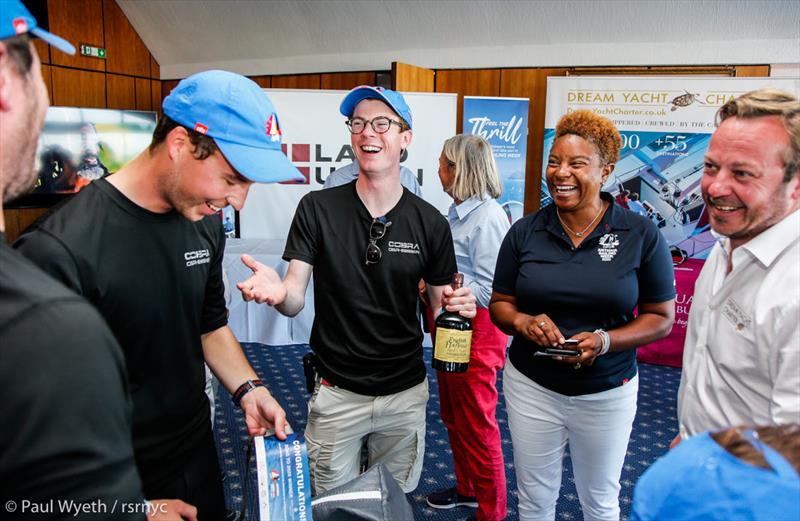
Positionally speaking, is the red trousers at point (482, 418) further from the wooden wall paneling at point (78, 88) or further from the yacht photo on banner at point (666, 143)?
the wooden wall paneling at point (78, 88)

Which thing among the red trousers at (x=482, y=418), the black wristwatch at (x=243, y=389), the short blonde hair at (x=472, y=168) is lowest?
the red trousers at (x=482, y=418)

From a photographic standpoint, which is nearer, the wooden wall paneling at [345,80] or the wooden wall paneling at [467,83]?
the wooden wall paneling at [467,83]

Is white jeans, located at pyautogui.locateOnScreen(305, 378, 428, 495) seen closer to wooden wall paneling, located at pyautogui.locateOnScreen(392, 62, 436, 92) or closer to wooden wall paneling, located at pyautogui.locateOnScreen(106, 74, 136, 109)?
wooden wall paneling, located at pyautogui.locateOnScreen(392, 62, 436, 92)

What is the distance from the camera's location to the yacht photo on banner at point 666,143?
4992 millimetres

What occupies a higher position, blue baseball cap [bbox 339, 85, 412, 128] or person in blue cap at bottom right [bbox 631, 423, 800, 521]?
blue baseball cap [bbox 339, 85, 412, 128]

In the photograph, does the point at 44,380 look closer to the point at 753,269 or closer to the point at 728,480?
the point at 728,480

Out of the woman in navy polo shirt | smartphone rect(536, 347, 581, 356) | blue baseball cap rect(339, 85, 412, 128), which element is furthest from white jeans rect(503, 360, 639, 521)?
blue baseball cap rect(339, 85, 412, 128)

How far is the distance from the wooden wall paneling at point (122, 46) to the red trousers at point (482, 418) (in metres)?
7.53

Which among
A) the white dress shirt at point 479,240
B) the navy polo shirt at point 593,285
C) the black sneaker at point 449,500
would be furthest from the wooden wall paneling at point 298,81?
the navy polo shirt at point 593,285

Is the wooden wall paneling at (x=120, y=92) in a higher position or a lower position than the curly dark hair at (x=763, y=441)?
higher

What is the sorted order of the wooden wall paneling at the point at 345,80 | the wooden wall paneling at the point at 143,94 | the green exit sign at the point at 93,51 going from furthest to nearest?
the wooden wall paneling at the point at 143,94 → the green exit sign at the point at 93,51 → the wooden wall paneling at the point at 345,80

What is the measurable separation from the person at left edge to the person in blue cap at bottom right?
0.84m

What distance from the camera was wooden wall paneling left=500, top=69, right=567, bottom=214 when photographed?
618cm

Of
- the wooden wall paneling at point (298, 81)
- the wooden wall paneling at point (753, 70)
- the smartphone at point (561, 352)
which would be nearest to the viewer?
the smartphone at point (561, 352)
